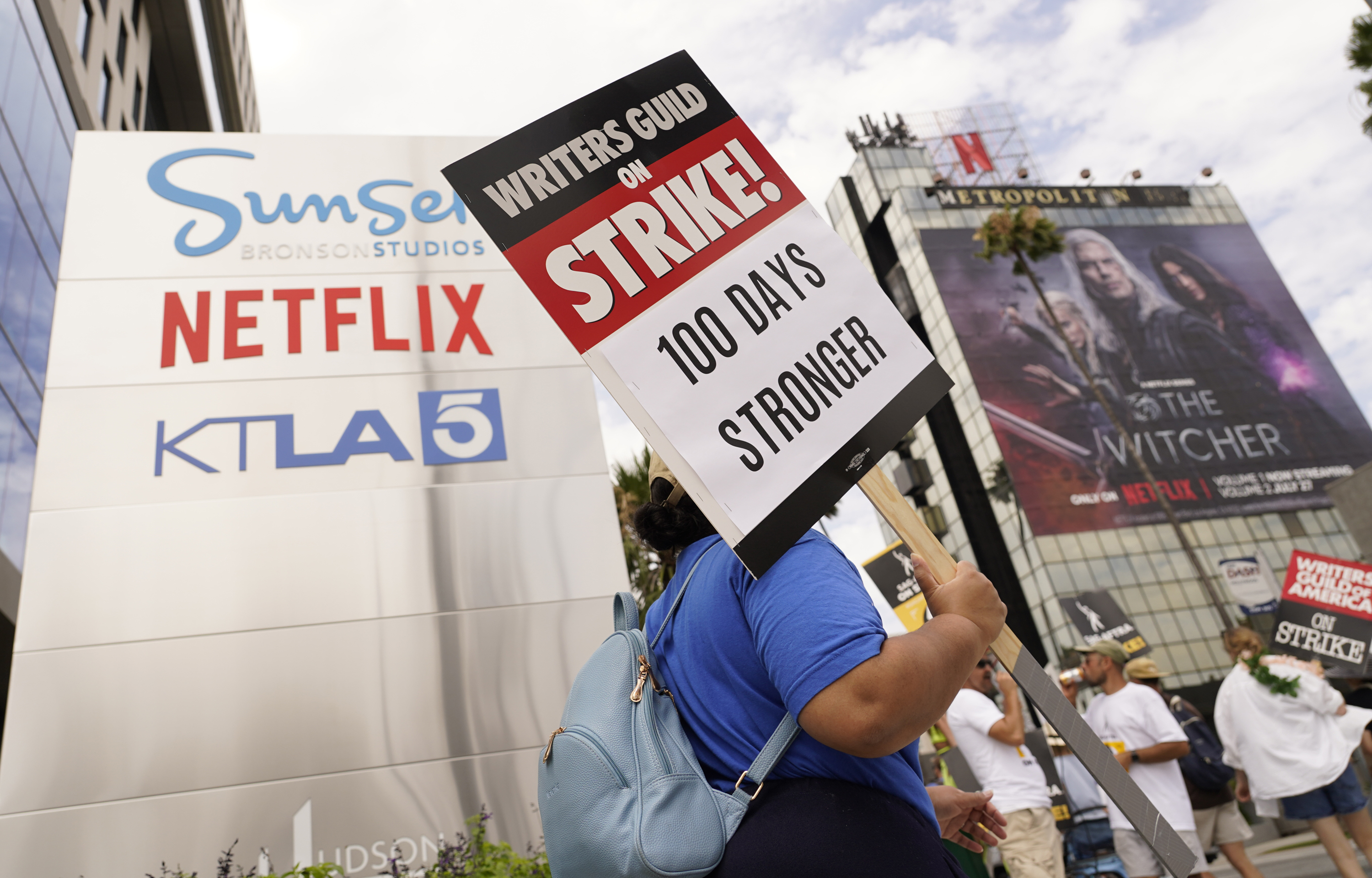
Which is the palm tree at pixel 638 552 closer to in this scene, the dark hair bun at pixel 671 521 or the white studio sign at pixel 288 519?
the white studio sign at pixel 288 519

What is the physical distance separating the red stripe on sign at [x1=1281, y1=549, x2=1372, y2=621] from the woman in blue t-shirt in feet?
27.5

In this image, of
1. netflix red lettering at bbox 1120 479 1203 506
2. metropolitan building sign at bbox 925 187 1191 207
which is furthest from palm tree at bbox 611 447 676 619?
metropolitan building sign at bbox 925 187 1191 207

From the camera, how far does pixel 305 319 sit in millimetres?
6977

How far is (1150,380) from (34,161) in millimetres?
43724

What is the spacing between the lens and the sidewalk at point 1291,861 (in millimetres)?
7594

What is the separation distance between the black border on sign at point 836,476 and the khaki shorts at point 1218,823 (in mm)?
6062

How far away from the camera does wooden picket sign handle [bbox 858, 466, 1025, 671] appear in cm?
168

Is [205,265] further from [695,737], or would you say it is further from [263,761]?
[695,737]

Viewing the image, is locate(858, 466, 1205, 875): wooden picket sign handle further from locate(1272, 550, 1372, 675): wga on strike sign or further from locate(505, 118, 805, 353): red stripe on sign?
locate(1272, 550, 1372, 675): wga on strike sign

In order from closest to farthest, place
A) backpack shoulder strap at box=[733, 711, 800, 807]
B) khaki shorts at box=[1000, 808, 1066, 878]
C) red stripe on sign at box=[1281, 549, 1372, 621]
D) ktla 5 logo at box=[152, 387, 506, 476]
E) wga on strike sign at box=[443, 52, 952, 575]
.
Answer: backpack shoulder strap at box=[733, 711, 800, 807] < wga on strike sign at box=[443, 52, 952, 575] < khaki shorts at box=[1000, 808, 1066, 878] < ktla 5 logo at box=[152, 387, 506, 476] < red stripe on sign at box=[1281, 549, 1372, 621]

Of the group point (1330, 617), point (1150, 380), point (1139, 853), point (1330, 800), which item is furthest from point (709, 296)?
point (1150, 380)

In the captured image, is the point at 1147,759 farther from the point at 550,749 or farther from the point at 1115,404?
the point at 1115,404

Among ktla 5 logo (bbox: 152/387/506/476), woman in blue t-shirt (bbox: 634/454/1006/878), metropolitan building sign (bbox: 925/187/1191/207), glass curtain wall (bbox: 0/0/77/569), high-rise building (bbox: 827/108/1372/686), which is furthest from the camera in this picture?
metropolitan building sign (bbox: 925/187/1191/207)

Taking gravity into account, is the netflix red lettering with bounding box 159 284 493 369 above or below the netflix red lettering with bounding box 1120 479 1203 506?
below
